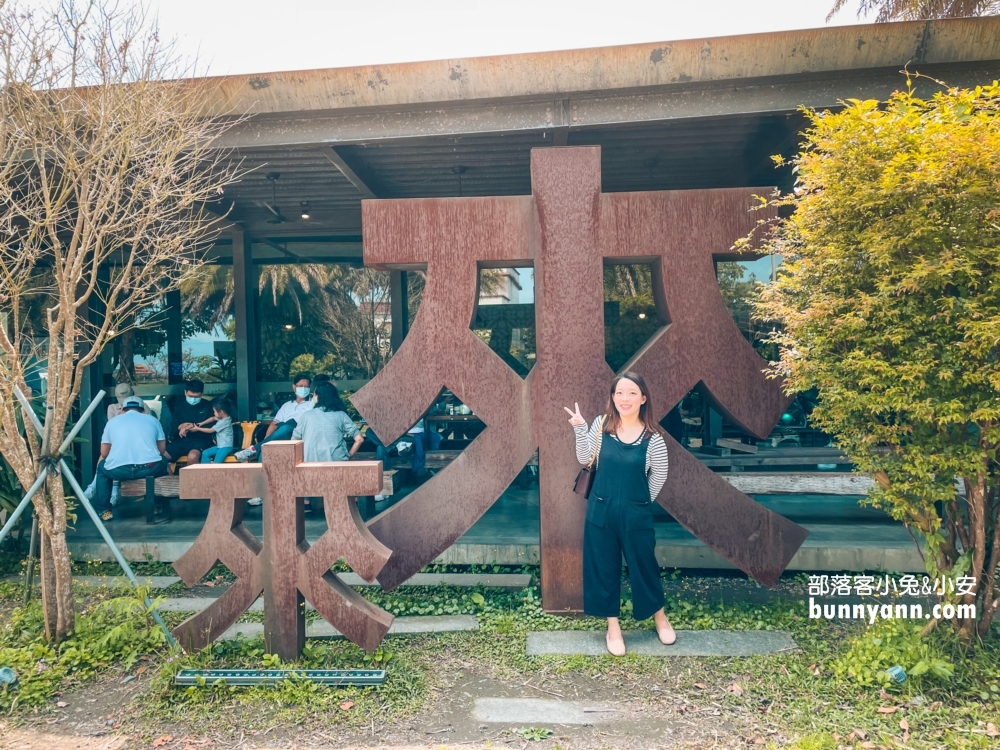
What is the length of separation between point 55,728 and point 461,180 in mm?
5427

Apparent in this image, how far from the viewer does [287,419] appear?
6.73 meters

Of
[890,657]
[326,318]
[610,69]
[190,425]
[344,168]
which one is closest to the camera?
[890,657]

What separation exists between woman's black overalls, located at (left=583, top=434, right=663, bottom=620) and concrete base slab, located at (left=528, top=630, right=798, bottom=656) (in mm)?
190

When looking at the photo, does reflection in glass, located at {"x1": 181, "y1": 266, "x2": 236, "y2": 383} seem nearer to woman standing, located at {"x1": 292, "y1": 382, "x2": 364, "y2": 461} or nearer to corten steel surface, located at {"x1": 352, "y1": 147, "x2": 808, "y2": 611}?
woman standing, located at {"x1": 292, "y1": 382, "x2": 364, "y2": 461}

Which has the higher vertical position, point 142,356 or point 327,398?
point 142,356

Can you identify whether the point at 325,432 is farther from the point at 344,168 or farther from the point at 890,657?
the point at 890,657

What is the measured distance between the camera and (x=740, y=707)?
10.2ft

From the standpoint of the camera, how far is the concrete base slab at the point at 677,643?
3.69 meters

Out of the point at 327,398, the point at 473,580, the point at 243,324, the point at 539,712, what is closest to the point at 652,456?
the point at 539,712

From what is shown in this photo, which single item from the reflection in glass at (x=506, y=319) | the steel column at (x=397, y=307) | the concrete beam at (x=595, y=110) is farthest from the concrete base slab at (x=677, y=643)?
the steel column at (x=397, y=307)

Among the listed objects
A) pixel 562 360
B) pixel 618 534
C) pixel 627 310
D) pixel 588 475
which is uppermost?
pixel 627 310

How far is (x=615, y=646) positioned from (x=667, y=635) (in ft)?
1.18

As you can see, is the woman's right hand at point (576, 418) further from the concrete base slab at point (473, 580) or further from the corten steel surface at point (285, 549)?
the concrete base slab at point (473, 580)

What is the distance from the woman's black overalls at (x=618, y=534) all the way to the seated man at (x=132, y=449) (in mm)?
4388
